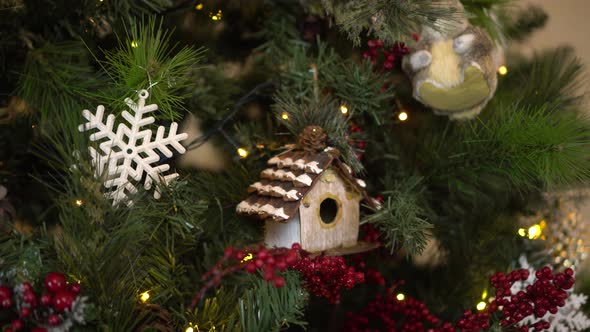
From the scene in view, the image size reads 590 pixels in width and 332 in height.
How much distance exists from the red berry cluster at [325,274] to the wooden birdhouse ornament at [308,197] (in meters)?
0.04

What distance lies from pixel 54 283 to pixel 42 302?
2 cm

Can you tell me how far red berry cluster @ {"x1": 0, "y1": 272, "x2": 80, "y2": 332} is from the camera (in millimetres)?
453

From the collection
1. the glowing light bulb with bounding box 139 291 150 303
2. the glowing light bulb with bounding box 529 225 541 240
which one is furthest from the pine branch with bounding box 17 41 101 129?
the glowing light bulb with bounding box 529 225 541 240

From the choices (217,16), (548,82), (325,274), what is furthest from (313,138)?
(548,82)

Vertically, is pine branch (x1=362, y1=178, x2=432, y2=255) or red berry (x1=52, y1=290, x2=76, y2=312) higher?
pine branch (x1=362, y1=178, x2=432, y2=255)

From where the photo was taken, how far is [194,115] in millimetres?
774

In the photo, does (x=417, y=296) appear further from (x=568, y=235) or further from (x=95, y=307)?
(x=95, y=307)

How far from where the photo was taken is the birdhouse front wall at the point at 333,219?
2.20 feet

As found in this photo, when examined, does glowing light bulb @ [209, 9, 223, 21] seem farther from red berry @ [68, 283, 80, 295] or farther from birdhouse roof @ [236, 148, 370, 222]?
red berry @ [68, 283, 80, 295]

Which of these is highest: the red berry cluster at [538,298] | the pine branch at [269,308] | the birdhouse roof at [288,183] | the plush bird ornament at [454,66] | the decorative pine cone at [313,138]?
the plush bird ornament at [454,66]

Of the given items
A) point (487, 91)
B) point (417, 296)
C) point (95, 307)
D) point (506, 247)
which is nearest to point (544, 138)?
point (487, 91)

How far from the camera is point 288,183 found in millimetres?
660

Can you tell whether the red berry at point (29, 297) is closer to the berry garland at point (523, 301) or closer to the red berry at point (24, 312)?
the red berry at point (24, 312)

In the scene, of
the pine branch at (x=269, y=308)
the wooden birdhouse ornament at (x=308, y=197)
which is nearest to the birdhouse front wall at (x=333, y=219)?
the wooden birdhouse ornament at (x=308, y=197)
